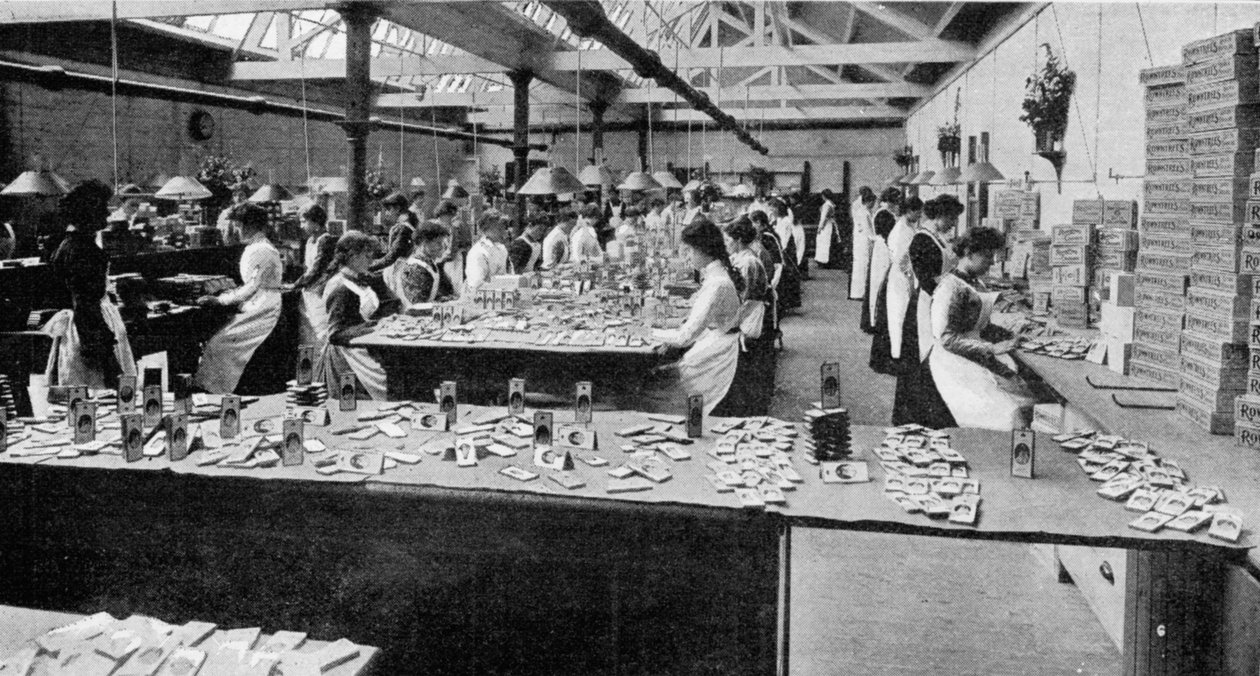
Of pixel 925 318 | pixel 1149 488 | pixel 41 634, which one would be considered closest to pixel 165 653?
pixel 41 634

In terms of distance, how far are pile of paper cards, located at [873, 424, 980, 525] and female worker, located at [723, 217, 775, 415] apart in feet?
6.38

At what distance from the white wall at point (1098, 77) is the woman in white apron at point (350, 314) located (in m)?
4.66

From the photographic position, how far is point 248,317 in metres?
6.46

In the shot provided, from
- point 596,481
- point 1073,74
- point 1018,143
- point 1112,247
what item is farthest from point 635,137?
point 596,481

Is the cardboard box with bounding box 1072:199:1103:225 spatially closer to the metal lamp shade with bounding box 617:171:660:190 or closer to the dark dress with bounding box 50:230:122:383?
the metal lamp shade with bounding box 617:171:660:190

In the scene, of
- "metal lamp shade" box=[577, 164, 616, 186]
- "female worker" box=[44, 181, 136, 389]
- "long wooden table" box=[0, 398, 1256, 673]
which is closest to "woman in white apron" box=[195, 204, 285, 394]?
"female worker" box=[44, 181, 136, 389]

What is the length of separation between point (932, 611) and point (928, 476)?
1086 mm

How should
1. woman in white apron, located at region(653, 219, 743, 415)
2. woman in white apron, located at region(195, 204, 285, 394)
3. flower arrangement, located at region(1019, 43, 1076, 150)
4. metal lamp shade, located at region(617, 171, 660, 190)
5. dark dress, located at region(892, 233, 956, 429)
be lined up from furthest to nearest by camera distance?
metal lamp shade, located at region(617, 171, 660, 190) < flower arrangement, located at region(1019, 43, 1076, 150) < woman in white apron, located at region(195, 204, 285, 394) < woman in white apron, located at region(653, 219, 743, 415) < dark dress, located at region(892, 233, 956, 429)

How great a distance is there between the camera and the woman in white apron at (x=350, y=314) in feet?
18.3

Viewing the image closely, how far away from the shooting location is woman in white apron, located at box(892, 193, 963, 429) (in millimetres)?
4844

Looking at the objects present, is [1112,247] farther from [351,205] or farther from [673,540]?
[351,205]

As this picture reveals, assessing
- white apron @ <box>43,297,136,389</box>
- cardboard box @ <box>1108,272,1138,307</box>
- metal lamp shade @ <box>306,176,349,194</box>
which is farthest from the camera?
metal lamp shade @ <box>306,176,349,194</box>

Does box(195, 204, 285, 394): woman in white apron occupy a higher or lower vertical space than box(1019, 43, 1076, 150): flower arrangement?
lower

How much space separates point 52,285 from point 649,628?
620cm
